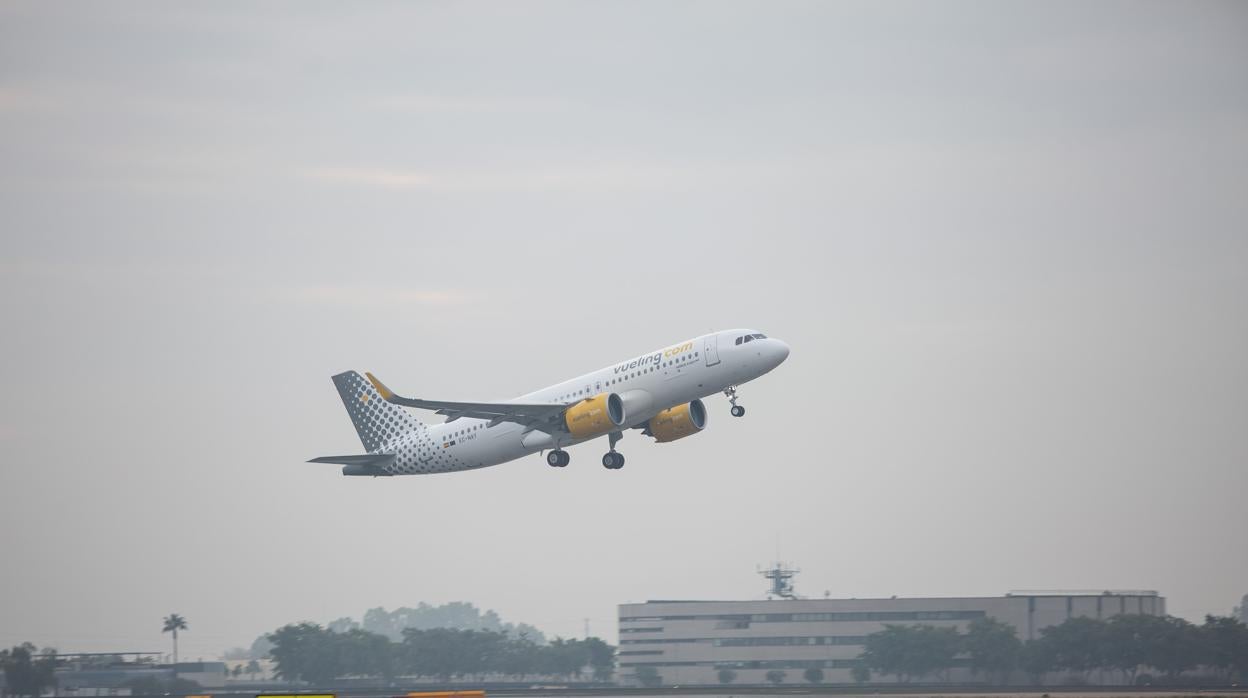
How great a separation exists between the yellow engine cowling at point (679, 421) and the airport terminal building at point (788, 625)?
108 feet

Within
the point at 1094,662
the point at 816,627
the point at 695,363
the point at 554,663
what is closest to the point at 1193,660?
the point at 1094,662

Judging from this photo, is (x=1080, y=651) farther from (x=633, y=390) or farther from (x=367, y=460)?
(x=367, y=460)

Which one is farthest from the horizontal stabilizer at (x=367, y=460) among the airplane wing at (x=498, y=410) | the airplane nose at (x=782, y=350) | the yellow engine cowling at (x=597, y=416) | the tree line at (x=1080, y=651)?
the tree line at (x=1080, y=651)

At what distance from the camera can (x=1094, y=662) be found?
103875mm

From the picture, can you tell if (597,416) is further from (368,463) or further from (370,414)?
(370,414)

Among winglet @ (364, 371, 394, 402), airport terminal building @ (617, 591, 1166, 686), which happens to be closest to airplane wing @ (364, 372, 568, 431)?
winglet @ (364, 371, 394, 402)

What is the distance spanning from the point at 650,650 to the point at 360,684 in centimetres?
2241

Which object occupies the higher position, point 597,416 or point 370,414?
point 370,414

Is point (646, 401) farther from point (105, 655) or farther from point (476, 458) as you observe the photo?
point (105, 655)

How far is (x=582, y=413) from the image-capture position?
8338 centimetres

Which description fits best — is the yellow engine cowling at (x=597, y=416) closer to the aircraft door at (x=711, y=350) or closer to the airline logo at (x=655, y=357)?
the airline logo at (x=655, y=357)

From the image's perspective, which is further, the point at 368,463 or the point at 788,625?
the point at 788,625

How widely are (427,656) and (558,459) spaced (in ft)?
138

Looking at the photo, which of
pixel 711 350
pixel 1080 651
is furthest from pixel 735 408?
pixel 1080 651
